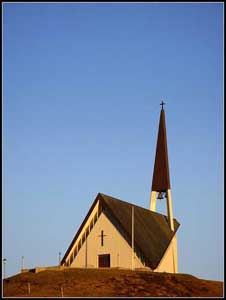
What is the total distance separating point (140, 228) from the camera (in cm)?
3706

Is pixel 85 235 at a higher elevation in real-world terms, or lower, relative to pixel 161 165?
lower

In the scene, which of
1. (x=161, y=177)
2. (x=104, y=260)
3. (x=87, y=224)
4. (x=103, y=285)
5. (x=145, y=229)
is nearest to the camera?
(x=103, y=285)

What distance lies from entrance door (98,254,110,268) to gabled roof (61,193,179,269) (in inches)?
89.5

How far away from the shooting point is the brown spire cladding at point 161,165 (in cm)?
4706

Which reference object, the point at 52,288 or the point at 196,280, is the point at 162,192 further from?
the point at 52,288

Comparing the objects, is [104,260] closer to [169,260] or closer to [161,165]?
[169,260]

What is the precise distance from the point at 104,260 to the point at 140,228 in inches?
147

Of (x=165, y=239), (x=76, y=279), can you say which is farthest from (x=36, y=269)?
(x=165, y=239)

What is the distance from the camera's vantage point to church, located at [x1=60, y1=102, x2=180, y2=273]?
34375mm

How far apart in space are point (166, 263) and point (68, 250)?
8.15 metres

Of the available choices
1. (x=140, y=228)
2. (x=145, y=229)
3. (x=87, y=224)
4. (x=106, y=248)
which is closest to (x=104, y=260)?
(x=106, y=248)

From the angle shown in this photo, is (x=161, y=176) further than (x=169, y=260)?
Yes

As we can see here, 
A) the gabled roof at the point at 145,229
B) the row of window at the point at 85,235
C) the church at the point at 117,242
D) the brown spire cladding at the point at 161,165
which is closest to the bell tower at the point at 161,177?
the brown spire cladding at the point at 161,165

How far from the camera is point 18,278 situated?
2900cm
